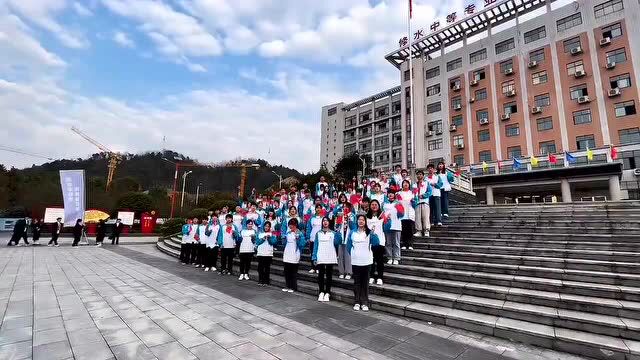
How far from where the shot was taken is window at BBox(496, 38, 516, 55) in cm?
3400

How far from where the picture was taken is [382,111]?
178 feet

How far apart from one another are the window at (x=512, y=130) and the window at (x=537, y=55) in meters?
6.93

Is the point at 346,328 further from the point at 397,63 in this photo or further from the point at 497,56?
the point at 397,63

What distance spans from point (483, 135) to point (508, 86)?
18.8ft

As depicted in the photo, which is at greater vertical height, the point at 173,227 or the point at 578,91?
the point at 578,91

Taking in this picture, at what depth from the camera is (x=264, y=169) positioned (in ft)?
292

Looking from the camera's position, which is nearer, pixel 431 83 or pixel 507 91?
pixel 507 91

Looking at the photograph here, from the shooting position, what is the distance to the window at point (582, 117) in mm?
28438

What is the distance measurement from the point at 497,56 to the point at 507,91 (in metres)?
4.51

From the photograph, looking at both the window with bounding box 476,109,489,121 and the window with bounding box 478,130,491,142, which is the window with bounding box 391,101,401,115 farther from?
the window with bounding box 478,130,491,142

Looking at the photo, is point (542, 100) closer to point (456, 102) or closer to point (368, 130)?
point (456, 102)

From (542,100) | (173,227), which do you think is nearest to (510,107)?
(542,100)

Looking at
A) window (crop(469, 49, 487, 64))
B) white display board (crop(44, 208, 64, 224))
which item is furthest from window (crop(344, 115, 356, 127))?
white display board (crop(44, 208, 64, 224))

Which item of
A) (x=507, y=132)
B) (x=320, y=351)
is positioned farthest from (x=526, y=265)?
(x=507, y=132)
